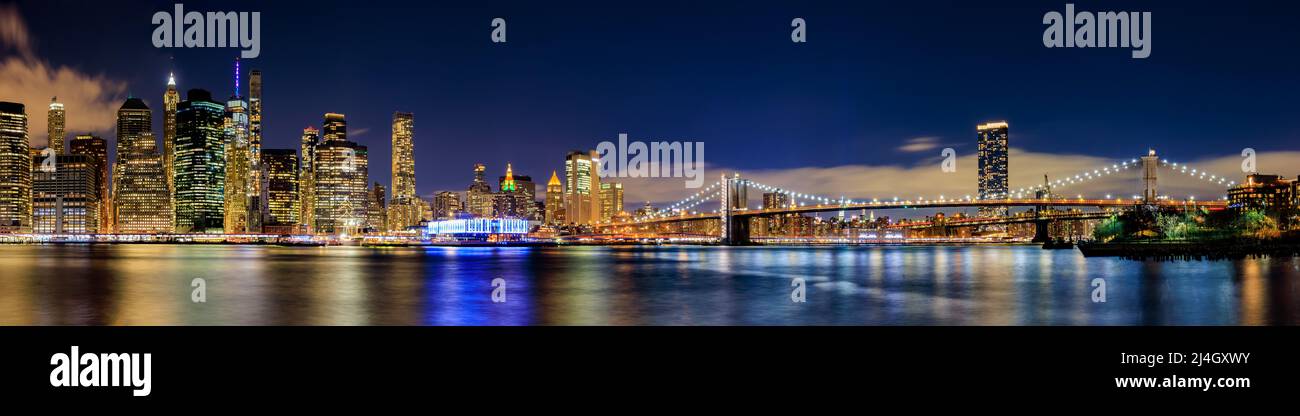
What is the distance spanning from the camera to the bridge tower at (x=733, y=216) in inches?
4117

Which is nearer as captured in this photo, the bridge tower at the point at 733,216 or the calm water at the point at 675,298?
the calm water at the point at 675,298

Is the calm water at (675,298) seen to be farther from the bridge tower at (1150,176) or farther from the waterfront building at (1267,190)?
the waterfront building at (1267,190)

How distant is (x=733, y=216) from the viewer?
105 metres

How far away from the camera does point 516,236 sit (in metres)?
160

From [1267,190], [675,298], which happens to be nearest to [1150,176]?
[1267,190]

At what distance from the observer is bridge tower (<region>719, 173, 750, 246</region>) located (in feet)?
343

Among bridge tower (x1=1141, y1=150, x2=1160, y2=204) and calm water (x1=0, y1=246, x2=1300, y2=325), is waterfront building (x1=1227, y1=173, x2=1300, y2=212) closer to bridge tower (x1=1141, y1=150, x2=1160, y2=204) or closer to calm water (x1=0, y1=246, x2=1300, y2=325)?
bridge tower (x1=1141, y1=150, x2=1160, y2=204)

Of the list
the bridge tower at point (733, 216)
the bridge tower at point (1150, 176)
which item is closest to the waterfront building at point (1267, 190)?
the bridge tower at point (1150, 176)

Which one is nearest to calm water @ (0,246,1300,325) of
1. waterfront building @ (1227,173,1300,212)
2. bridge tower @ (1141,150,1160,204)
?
bridge tower @ (1141,150,1160,204)

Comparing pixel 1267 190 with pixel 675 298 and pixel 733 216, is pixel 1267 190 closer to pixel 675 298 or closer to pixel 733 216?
→ pixel 733 216
